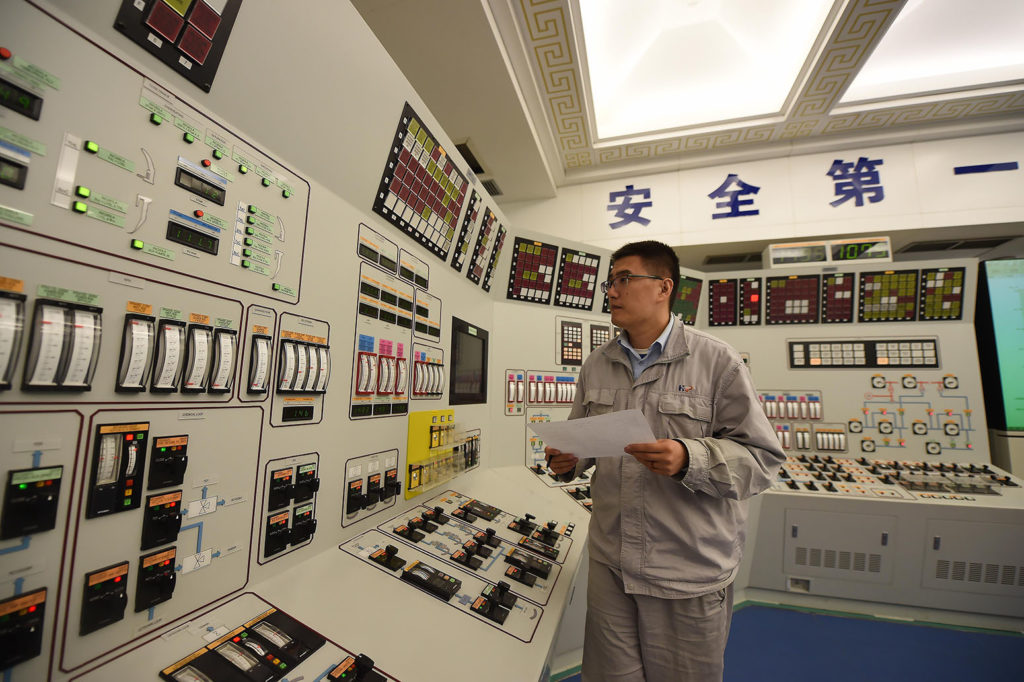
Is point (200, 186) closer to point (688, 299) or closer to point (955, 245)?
point (688, 299)

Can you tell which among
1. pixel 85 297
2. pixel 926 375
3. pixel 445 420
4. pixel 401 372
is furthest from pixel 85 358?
pixel 926 375

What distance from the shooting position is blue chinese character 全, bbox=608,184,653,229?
15.0ft

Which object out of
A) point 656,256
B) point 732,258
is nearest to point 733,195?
point 732,258

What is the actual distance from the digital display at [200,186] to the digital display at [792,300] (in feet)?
12.9

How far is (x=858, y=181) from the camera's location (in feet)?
13.5

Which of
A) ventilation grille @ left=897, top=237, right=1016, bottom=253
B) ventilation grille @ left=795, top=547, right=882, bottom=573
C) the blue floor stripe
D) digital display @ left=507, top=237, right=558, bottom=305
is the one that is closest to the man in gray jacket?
the blue floor stripe

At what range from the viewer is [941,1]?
321 centimetres

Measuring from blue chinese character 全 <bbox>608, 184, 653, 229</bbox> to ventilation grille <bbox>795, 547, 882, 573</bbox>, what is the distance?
11.2 ft

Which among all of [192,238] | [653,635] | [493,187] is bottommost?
[653,635]

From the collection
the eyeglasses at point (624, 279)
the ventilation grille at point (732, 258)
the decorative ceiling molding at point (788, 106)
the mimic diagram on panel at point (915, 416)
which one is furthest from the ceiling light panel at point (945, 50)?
the eyeglasses at point (624, 279)

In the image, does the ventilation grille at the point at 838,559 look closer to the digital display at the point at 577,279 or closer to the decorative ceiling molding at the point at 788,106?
the digital display at the point at 577,279

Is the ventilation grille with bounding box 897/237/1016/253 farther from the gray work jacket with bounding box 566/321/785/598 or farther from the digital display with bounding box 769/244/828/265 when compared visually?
the gray work jacket with bounding box 566/321/785/598

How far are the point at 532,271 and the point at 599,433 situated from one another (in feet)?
6.45

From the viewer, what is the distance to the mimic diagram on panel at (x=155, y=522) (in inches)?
25.4
